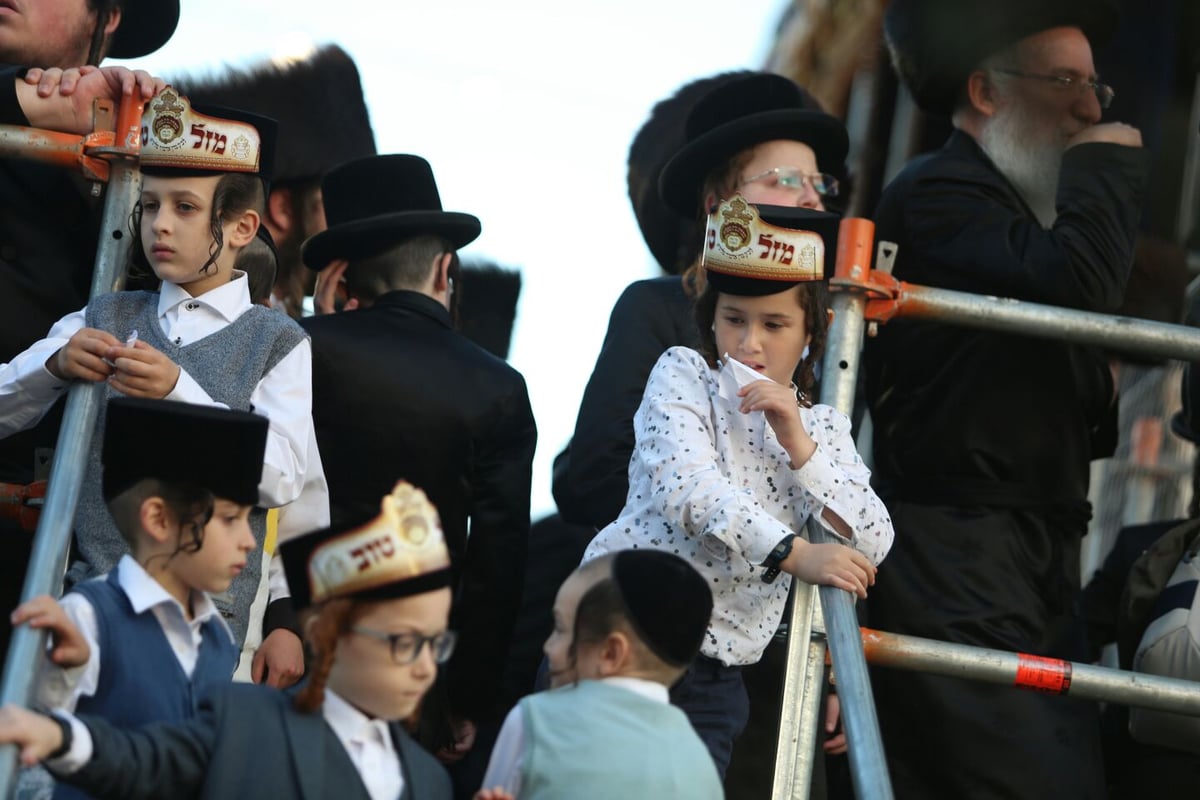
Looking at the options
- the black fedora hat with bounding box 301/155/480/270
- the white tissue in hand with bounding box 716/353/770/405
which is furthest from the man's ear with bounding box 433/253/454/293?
the white tissue in hand with bounding box 716/353/770/405

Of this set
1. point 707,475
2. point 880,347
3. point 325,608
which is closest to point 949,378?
point 880,347

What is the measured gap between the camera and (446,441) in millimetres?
4762

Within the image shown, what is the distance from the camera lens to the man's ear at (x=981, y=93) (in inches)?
204

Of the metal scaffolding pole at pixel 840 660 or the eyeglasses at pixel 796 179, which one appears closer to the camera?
the metal scaffolding pole at pixel 840 660

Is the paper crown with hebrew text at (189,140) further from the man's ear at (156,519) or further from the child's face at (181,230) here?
the man's ear at (156,519)

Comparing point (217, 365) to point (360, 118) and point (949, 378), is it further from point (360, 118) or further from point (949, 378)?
point (360, 118)

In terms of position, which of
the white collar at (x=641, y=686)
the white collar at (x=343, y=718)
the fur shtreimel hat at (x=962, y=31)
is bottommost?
the white collar at (x=343, y=718)

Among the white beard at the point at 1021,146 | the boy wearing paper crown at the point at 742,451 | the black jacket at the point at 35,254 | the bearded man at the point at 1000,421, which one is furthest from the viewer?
the white beard at the point at 1021,146

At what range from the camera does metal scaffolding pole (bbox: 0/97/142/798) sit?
3.10 metres

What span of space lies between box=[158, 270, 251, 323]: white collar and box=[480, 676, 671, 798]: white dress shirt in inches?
50.7

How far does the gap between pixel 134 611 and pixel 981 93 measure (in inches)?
112

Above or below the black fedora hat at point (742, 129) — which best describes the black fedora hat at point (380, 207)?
below

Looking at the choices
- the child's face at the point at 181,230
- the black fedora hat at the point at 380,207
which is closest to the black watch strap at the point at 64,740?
the child's face at the point at 181,230

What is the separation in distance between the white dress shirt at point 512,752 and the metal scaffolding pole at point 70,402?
757 millimetres
